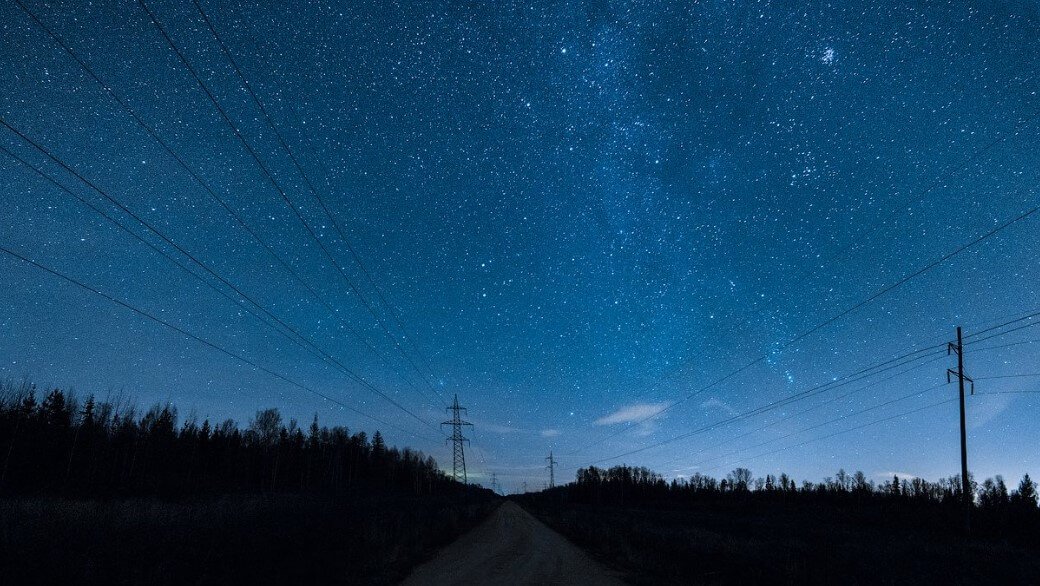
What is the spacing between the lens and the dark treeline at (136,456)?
53719 millimetres

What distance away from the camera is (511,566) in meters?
14.5

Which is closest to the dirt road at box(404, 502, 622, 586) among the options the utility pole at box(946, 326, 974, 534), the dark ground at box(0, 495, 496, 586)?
the dark ground at box(0, 495, 496, 586)

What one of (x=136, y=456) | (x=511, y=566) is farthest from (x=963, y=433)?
(x=136, y=456)

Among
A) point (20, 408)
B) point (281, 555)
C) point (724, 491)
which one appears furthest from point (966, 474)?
point (724, 491)

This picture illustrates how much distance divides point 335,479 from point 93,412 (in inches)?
1758

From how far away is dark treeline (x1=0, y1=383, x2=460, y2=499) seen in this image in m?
53.7

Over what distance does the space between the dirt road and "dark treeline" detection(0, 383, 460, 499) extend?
1423 inches

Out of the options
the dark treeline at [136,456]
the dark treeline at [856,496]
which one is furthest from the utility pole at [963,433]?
the dark treeline at [136,456]

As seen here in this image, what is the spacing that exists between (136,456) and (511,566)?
3114 inches

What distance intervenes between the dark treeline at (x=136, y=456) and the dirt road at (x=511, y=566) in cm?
3615

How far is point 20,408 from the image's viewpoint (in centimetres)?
6066

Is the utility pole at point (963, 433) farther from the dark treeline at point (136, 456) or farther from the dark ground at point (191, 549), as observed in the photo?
the dark treeline at point (136, 456)

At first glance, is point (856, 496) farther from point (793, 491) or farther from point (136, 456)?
Answer: point (136, 456)

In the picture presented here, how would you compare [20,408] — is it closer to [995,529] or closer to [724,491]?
→ [995,529]
